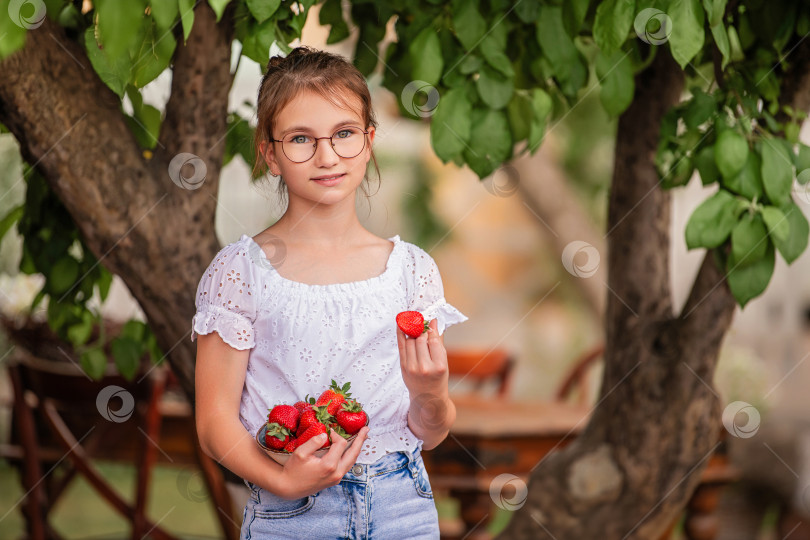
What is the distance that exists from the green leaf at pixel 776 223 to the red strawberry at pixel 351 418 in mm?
559

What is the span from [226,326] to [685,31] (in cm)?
58

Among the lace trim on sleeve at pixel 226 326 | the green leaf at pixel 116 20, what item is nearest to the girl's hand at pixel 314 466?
the lace trim on sleeve at pixel 226 326

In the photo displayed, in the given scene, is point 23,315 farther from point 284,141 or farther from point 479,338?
point 479,338

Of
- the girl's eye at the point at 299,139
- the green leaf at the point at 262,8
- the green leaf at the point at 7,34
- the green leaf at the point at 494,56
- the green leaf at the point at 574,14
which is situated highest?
the green leaf at the point at 574,14

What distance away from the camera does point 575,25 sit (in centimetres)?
110

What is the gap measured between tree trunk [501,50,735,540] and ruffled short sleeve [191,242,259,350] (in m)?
0.72

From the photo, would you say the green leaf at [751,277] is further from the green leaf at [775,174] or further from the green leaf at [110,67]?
the green leaf at [110,67]

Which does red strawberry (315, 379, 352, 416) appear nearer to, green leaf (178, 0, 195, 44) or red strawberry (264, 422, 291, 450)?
red strawberry (264, 422, 291, 450)

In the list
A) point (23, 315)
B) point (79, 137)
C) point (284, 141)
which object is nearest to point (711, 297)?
point (284, 141)

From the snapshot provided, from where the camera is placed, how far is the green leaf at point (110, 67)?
928mm
